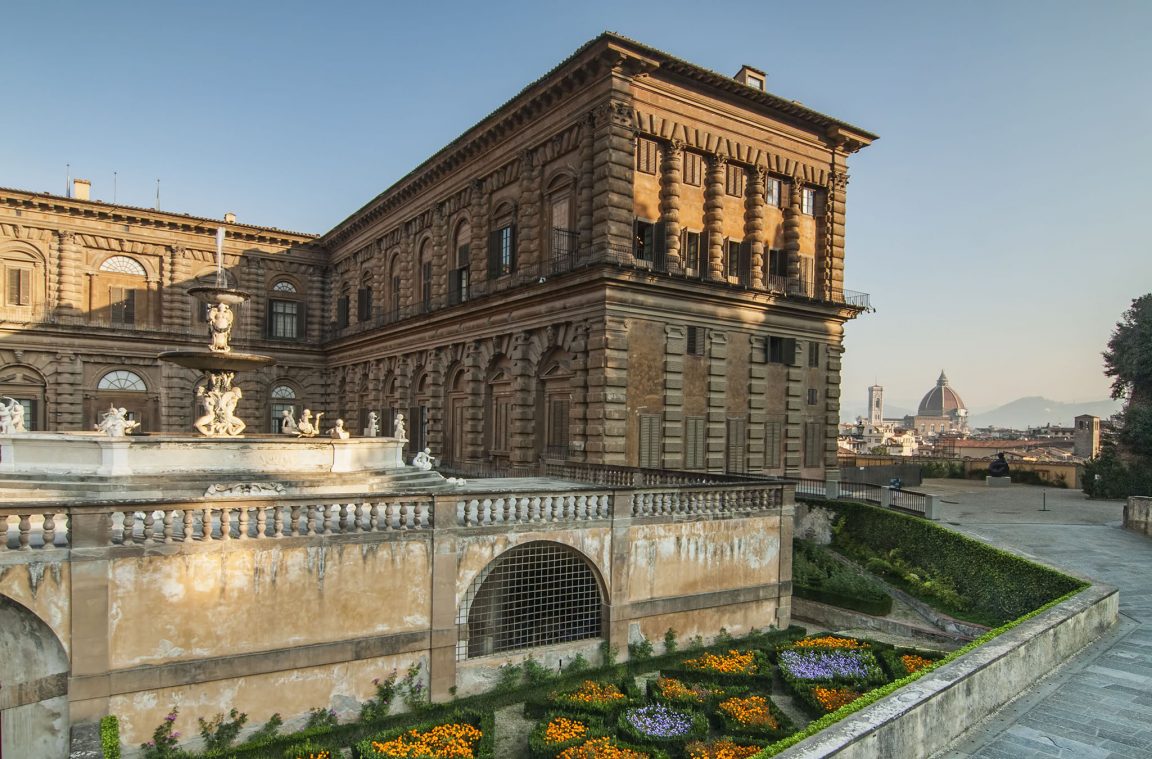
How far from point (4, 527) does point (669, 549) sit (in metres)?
10.9

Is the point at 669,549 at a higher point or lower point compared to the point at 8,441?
lower

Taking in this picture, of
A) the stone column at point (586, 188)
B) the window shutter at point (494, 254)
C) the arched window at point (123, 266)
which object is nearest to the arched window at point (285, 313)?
the arched window at point (123, 266)

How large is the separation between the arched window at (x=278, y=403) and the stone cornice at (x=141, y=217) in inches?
380

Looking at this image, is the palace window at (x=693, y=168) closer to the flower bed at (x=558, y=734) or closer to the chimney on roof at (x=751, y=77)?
the chimney on roof at (x=751, y=77)

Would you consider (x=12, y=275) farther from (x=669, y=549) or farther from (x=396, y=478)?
(x=669, y=549)

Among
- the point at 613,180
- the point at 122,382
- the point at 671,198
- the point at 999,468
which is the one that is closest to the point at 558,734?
the point at 613,180

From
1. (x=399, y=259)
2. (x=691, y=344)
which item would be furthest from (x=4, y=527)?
(x=399, y=259)

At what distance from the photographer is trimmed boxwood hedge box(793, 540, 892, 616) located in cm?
1733

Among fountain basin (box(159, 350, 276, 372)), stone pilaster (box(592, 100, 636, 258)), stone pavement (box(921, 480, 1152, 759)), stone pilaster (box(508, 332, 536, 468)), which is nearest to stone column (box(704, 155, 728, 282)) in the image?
stone pilaster (box(592, 100, 636, 258))

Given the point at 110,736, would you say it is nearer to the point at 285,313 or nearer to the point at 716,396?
the point at 716,396

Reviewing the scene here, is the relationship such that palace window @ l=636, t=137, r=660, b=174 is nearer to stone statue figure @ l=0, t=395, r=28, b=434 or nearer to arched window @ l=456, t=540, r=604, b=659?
arched window @ l=456, t=540, r=604, b=659

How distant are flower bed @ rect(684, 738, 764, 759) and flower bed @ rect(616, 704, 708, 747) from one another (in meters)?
0.27

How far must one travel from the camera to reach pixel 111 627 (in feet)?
32.0

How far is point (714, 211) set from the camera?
26625 mm
